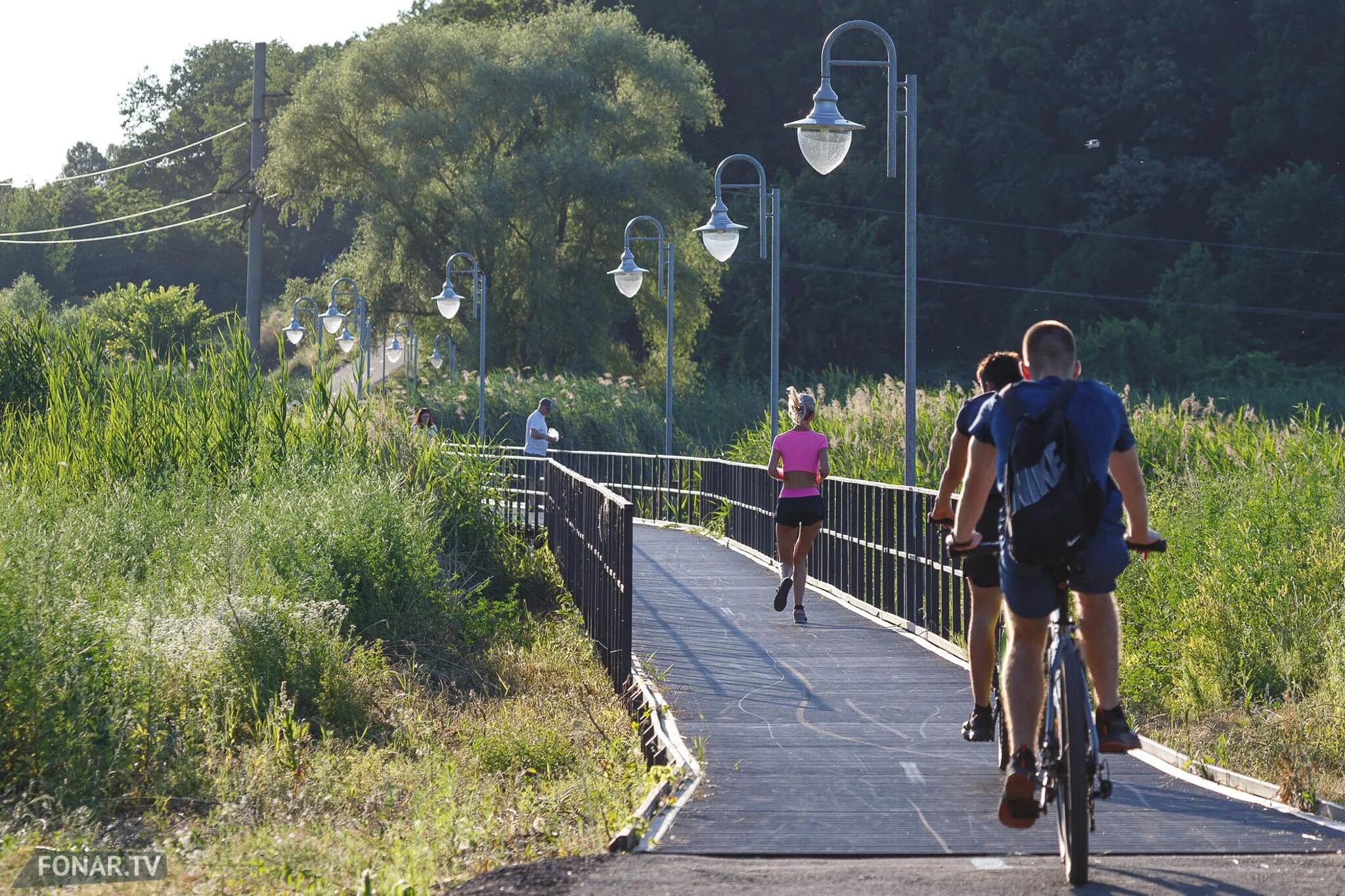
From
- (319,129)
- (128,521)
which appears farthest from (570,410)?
(128,521)

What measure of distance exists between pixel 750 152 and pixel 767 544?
55.4m

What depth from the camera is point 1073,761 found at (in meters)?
5.84

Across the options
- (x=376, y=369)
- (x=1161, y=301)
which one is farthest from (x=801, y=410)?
(x=376, y=369)

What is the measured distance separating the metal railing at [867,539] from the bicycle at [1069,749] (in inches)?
230

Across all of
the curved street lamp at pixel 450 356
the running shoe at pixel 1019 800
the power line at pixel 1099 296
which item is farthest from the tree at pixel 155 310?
the running shoe at pixel 1019 800

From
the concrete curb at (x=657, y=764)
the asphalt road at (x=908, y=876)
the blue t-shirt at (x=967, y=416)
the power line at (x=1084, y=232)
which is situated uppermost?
the power line at (x=1084, y=232)

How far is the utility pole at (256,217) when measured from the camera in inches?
1380

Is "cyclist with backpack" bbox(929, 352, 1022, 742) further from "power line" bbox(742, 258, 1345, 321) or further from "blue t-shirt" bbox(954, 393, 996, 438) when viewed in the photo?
"power line" bbox(742, 258, 1345, 321)

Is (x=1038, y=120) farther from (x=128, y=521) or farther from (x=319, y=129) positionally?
(x=128, y=521)

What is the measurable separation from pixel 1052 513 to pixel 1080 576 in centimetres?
29

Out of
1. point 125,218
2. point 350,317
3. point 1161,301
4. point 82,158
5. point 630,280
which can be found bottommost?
point 350,317

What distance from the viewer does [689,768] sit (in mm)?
8195

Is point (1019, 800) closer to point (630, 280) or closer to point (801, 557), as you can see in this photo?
point (801, 557)

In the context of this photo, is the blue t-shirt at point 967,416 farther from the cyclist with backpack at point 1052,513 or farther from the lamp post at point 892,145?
the lamp post at point 892,145
